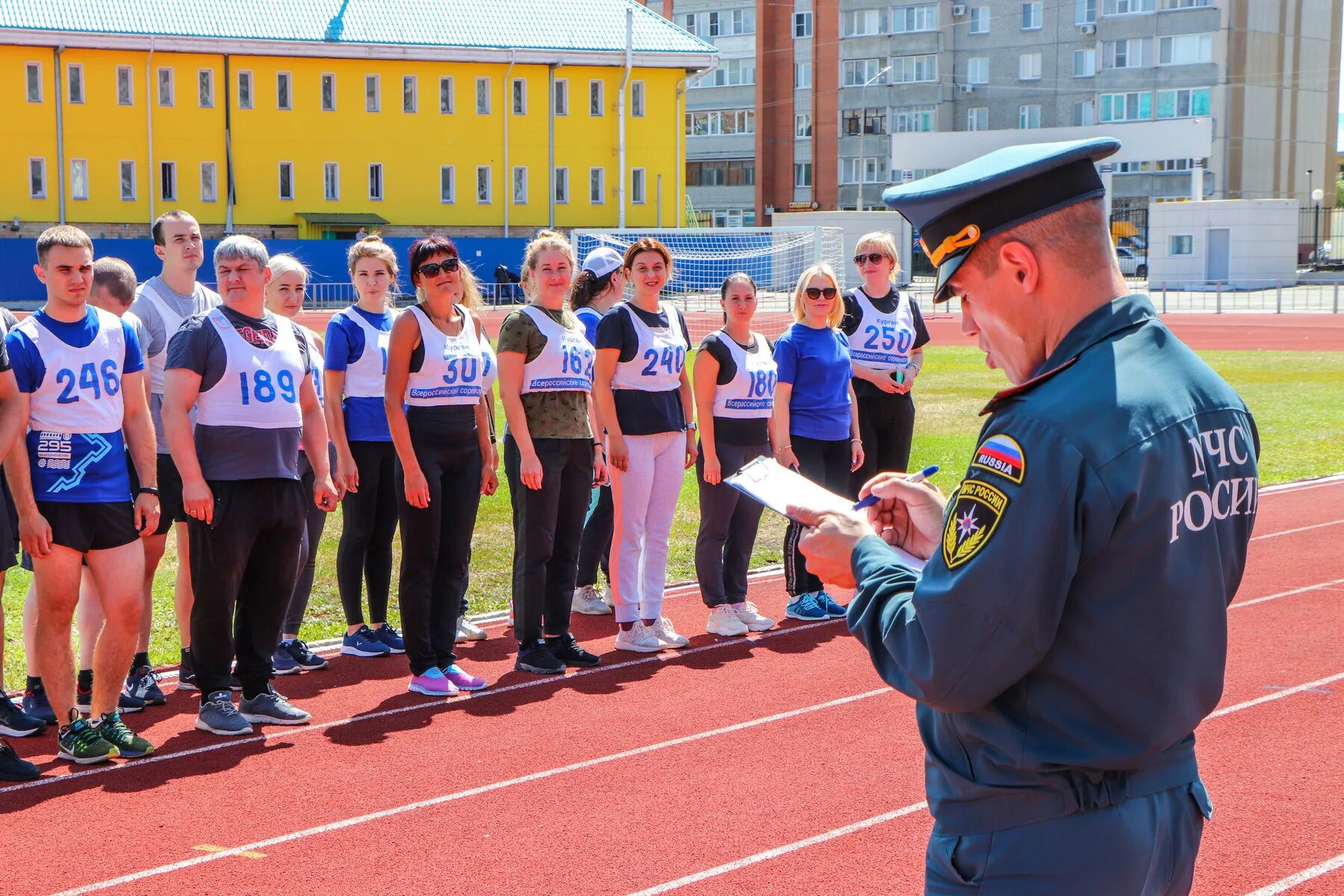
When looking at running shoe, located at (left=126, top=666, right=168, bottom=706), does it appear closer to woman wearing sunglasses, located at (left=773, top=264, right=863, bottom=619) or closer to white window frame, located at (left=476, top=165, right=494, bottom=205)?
woman wearing sunglasses, located at (left=773, top=264, right=863, bottom=619)

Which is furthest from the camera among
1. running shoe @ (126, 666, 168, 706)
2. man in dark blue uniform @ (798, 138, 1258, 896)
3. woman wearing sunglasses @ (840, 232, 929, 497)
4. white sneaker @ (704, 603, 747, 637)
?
woman wearing sunglasses @ (840, 232, 929, 497)

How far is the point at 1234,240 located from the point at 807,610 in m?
51.2

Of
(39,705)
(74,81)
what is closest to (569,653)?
(39,705)

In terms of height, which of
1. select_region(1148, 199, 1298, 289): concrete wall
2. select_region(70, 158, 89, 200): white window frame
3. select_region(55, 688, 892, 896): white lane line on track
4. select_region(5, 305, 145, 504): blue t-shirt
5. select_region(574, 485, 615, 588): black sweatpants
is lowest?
select_region(55, 688, 892, 896): white lane line on track

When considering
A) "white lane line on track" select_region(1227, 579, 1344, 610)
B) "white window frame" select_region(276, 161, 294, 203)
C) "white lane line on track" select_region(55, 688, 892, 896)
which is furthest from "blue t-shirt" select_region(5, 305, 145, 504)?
"white window frame" select_region(276, 161, 294, 203)

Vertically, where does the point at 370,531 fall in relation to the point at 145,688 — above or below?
above

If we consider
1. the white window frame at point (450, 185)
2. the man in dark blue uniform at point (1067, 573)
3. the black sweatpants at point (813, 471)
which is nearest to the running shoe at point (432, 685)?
the black sweatpants at point (813, 471)

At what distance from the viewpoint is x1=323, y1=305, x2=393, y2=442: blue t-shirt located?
26.2 feet

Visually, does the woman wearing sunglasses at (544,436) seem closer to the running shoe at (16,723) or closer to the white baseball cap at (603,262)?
the white baseball cap at (603,262)

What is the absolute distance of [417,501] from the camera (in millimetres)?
6984

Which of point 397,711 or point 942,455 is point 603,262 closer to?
point 397,711

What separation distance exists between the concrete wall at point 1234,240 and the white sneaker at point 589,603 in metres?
50.8

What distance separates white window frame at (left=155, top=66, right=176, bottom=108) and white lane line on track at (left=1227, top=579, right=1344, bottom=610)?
5428 cm

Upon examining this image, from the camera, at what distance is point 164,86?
56125 mm
